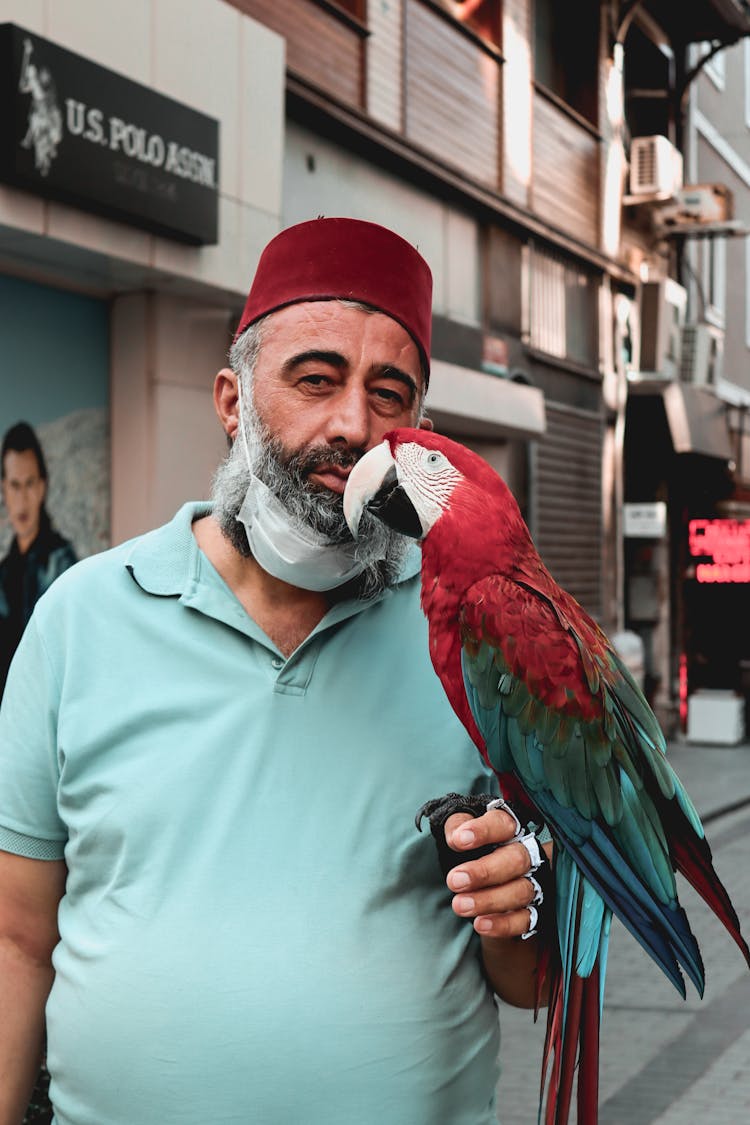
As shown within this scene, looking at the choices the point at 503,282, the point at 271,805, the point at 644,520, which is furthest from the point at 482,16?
the point at 271,805

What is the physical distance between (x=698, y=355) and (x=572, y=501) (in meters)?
3.83

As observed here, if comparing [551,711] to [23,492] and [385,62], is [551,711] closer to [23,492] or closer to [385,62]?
[23,492]

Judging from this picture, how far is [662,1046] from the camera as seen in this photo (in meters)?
5.83

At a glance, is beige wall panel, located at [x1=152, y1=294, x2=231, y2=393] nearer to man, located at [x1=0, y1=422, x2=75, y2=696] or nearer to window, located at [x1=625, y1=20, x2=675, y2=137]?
man, located at [x1=0, y1=422, x2=75, y2=696]

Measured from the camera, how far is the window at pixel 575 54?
14.8m

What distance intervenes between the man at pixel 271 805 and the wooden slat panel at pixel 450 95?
379 inches

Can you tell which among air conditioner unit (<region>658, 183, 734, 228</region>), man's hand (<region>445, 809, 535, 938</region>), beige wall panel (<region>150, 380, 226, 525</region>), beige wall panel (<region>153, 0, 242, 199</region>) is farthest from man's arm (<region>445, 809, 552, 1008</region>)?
air conditioner unit (<region>658, 183, 734, 228</region>)

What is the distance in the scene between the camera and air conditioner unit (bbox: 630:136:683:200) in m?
15.8

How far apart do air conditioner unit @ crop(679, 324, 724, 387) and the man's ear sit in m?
15.6

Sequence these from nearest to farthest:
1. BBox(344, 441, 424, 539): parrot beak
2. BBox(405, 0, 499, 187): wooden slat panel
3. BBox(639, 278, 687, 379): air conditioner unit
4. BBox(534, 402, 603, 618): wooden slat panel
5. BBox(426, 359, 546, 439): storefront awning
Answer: BBox(344, 441, 424, 539): parrot beak, BBox(426, 359, 546, 439): storefront awning, BBox(405, 0, 499, 187): wooden slat panel, BBox(534, 402, 603, 618): wooden slat panel, BBox(639, 278, 687, 379): air conditioner unit

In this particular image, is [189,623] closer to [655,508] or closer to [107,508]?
[107,508]

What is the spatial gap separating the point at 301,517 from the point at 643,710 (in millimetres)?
561

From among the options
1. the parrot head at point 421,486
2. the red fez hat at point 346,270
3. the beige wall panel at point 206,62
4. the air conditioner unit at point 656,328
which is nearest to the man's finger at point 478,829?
the parrot head at point 421,486

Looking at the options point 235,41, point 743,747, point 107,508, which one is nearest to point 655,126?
point 743,747
